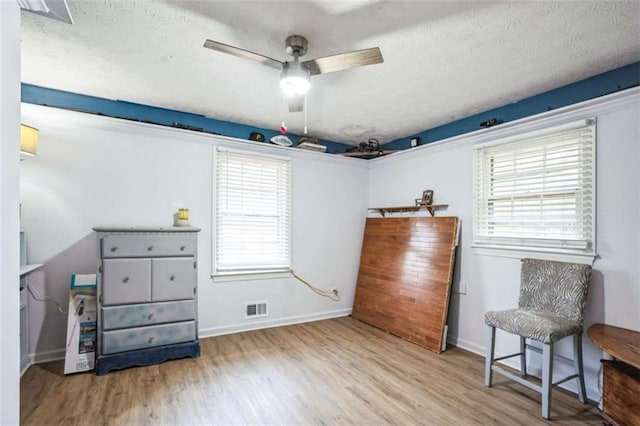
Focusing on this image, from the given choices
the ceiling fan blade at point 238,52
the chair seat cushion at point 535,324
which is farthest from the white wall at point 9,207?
the chair seat cushion at point 535,324

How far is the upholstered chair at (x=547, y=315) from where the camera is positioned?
2162 mm

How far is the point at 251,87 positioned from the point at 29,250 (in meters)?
2.59

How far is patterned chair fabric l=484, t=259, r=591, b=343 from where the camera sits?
2.21 metres

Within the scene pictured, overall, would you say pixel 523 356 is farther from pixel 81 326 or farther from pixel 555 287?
pixel 81 326

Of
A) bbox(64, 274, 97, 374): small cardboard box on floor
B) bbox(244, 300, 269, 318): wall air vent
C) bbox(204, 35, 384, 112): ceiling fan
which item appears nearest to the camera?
bbox(204, 35, 384, 112): ceiling fan

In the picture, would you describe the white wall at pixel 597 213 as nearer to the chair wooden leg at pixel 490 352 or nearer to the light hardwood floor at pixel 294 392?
the light hardwood floor at pixel 294 392

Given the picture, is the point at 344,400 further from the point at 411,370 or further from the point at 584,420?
the point at 584,420

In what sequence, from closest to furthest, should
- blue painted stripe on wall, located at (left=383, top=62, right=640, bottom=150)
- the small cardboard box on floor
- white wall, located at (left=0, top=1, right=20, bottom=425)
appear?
white wall, located at (left=0, top=1, right=20, bottom=425), blue painted stripe on wall, located at (left=383, top=62, right=640, bottom=150), the small cardboard box on floor

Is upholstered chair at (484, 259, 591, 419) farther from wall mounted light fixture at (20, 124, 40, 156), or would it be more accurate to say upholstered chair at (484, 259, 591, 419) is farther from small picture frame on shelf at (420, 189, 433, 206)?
wall mounted light fixture at (20, 124, 40, 156)

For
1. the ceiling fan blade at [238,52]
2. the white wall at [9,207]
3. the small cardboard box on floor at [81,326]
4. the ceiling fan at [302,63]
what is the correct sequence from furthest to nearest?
1. the small cardboard box on floor at [81,326]
2. the ceiling fan at [302,63]
3. the ceiling fan blade at [238,52]
4. the white wall at [9,207]

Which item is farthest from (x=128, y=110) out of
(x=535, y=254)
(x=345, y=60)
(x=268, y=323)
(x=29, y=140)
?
(x=535, y=254)

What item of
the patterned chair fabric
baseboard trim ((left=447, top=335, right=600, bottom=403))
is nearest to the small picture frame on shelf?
the patterned chair fabric

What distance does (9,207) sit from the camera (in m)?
0.76

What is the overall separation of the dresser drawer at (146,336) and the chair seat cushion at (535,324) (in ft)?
9.13
